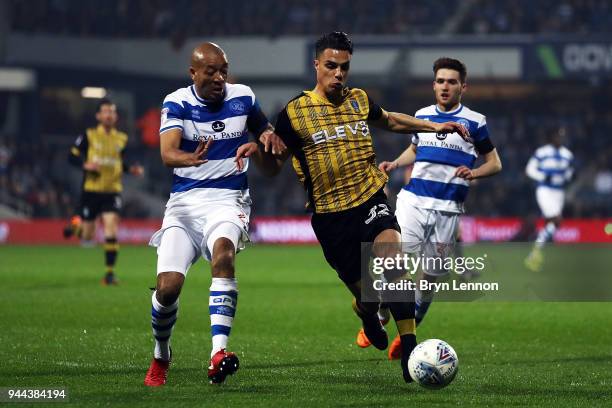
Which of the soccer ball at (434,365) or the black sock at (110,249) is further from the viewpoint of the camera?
the black sock at (110,249)

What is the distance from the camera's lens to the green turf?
25.3 feet

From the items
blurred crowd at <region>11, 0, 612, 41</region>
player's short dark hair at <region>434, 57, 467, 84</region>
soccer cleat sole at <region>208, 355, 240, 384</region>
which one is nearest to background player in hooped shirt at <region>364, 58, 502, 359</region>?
player's short dark hair at <region>434, 57, 467, 84</region>

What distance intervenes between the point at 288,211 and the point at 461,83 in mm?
24674

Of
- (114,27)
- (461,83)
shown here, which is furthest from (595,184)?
(461,83)

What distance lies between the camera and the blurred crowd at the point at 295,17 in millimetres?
38562

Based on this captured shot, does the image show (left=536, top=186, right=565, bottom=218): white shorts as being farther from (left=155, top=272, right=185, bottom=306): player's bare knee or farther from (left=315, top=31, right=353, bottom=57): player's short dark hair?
(left=155, top=272, right=185, bottom=306): player's bare knee

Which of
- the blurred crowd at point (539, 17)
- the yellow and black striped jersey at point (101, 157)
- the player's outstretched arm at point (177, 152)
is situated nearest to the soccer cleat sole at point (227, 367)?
the player's outstretched arm at point (177, 152)

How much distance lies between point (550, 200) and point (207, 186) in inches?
577

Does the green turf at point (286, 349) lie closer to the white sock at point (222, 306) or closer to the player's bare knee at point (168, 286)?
the white sock at point (222, 306)

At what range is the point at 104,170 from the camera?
18.1 metres

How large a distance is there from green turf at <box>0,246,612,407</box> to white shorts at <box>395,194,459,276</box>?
92 cm

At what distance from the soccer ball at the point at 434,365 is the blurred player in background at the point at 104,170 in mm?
10631

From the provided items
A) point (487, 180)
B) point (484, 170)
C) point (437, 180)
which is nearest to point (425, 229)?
point (437, 180)

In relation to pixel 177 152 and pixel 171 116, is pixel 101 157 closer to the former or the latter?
pixel 171 116
